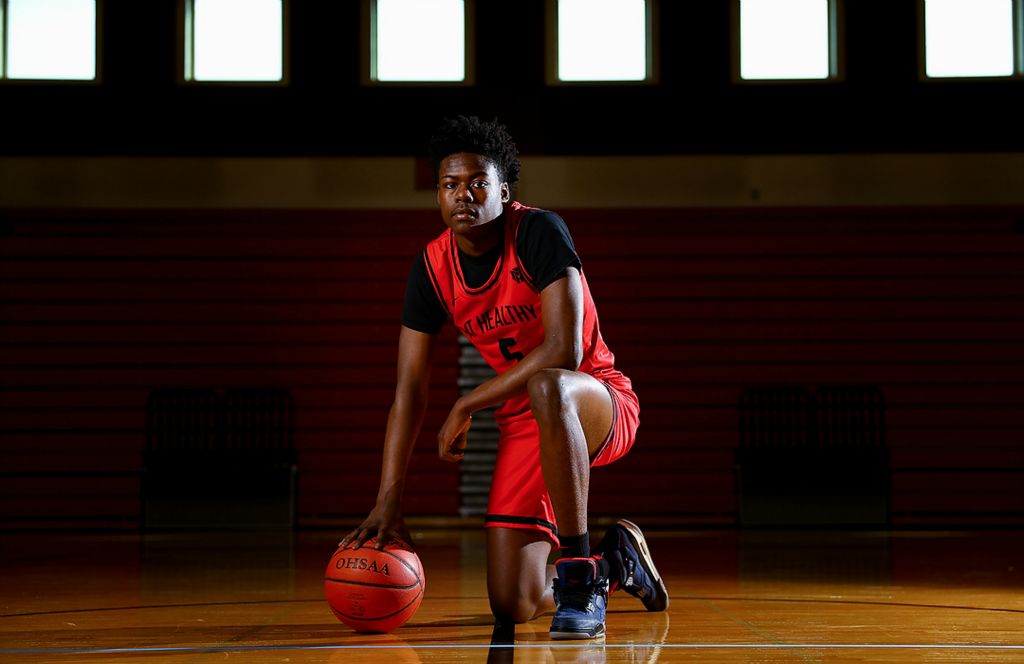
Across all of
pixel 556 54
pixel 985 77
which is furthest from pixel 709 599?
pixel 985 77

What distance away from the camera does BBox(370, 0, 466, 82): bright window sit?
28.6ft

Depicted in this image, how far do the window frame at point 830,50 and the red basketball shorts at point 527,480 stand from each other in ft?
19.1

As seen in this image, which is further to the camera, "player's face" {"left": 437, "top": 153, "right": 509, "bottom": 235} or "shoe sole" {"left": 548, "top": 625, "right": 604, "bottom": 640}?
"player's face" {"left": 437, "top": 153, "right": 509, "bottom": 235}

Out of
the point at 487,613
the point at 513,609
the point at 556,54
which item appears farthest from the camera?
the point at 556,54

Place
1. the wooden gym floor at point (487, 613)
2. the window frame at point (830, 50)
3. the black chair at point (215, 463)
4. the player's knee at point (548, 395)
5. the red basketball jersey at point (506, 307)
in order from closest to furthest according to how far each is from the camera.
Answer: the wooden gym floor at point (487, 613) < the player's knee at point (548, 395) < the red basketball jersey at point (506, 307) < the black chair at point (215, 463) < the window frame at point (830, 50)

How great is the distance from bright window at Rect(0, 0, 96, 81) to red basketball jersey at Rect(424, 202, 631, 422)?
247 inches

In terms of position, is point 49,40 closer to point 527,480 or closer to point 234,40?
point 234,40

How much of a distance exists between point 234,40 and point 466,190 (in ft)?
20.2

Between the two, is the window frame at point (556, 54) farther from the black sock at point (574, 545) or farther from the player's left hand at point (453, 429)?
the black sock at point (574, 545)

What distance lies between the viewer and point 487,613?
3.69 meters

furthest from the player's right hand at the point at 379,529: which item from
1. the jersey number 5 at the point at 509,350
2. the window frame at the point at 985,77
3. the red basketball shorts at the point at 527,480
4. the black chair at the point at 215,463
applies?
the window frame at the point at 985,77

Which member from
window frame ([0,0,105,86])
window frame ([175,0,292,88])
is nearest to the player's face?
window frame ([175,0,292,88])

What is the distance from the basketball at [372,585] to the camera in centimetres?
303

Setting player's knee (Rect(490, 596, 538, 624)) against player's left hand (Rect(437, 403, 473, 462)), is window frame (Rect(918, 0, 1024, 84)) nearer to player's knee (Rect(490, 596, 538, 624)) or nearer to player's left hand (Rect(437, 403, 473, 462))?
player's knee (Rect(490, 596, 538, 624))
